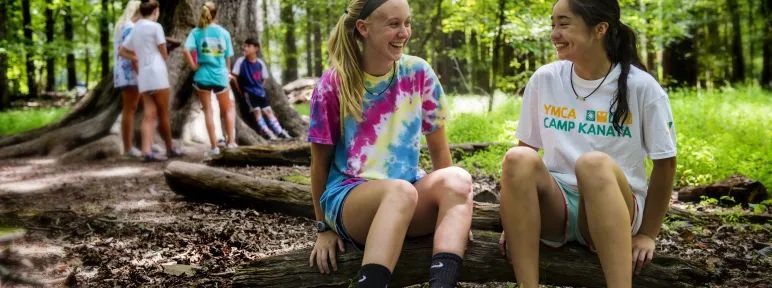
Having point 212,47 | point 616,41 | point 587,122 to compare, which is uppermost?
point 212,47

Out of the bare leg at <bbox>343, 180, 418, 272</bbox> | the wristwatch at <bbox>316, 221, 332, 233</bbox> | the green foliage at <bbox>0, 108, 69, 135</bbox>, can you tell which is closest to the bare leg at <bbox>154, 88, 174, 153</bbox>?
the green foliage at <bbox>0, 108, 69, 135</bbox>

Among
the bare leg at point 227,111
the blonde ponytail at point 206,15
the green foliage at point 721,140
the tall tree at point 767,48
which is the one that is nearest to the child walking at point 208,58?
the blonde ponytail at point 206,15

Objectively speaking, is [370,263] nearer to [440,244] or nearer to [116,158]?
[440,244]

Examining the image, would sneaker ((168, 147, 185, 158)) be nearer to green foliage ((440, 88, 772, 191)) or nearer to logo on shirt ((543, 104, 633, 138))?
green foliage ((440, 88, 772, 191))

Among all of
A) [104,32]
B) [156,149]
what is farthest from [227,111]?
[104,32]

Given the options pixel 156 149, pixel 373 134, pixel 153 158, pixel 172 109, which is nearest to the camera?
pixel 373 134

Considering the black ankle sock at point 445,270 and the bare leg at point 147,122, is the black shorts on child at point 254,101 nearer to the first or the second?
the bare leg at point 147,122

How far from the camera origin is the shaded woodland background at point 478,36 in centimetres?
1070

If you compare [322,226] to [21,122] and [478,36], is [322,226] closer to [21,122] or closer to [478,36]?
[478,36]

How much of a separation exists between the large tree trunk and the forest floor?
96.1 inches

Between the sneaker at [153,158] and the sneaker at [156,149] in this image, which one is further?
the sneaker at [156,149]

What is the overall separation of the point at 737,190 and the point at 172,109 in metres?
6.73

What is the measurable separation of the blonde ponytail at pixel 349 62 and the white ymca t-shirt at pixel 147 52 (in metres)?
4.93

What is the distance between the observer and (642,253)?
2566 millimetres
